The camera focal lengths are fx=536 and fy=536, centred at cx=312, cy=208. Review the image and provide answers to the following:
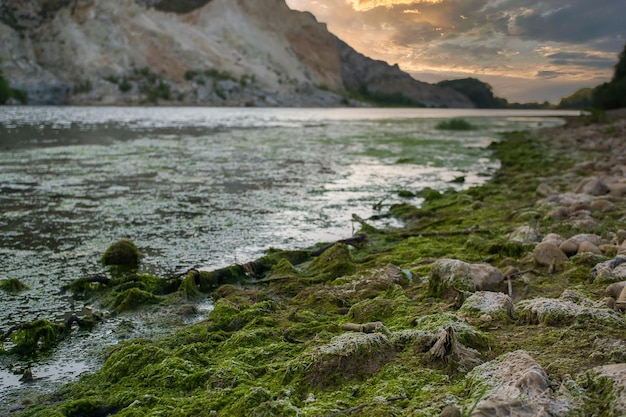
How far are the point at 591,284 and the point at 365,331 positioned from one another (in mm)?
2299

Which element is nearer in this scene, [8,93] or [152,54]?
Result: [8,93]

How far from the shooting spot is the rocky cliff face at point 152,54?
93.6 m

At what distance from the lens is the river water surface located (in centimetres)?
549

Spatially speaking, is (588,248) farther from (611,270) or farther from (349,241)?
(349,241)

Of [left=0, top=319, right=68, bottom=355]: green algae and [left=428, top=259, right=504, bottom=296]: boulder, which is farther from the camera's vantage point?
[left=428, top=259, right=504, bottom=296]: boulder

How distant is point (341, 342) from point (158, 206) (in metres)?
7.67

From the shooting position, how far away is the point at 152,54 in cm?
10956

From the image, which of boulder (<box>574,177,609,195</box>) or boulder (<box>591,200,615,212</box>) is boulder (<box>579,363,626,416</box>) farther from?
boulder (<box>574,177,609,195</box>)

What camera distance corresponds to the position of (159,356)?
428cm

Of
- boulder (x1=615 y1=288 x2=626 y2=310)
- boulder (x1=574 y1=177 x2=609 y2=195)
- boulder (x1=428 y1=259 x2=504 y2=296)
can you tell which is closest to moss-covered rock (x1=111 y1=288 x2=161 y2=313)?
boulder (x1=428 y1=259 x2=504 y2=296)

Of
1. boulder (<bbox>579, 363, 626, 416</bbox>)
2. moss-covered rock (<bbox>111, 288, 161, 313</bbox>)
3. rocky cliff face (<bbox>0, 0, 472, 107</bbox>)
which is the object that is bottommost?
moss-covered rock (<bbox>111, 288, 161, 313</bbox>)

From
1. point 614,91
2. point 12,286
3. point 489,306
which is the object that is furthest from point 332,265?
point 614,91

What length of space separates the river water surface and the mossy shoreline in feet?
1.57

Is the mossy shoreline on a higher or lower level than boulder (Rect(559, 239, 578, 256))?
lower
